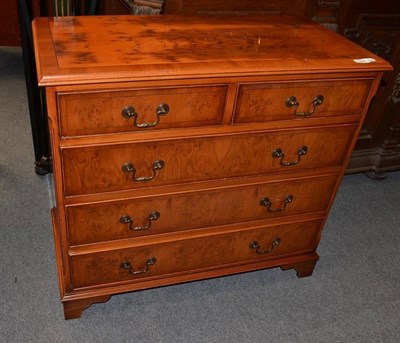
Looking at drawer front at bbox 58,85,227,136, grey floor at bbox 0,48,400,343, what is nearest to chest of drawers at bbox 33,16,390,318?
drawer front at bbox 58,85,227,136

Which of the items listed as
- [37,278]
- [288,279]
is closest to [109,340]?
[37,278]

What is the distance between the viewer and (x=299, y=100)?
1.65 meters

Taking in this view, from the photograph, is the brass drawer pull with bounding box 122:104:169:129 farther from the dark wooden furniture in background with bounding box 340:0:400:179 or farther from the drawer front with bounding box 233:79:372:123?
the dark wooden furniture in background with bounding box 340:0:400:179

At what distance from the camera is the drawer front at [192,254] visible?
1.80m

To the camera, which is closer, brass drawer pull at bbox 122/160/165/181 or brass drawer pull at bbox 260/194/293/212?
brass drawer pull at bbox 122/160/165/181

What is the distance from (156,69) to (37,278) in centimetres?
119

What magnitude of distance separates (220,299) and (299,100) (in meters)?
0.98

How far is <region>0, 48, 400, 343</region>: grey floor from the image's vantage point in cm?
189

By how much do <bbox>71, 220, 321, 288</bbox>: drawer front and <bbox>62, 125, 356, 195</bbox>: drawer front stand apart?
32 cm

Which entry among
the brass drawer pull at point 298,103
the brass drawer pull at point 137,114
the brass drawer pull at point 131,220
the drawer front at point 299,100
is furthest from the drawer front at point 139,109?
the brass drawer pull at point 131,220

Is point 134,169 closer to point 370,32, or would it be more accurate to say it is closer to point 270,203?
point 270,203

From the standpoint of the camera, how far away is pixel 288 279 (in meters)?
2.22

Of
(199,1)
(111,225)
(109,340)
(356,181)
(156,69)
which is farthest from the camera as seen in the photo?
(356,181)

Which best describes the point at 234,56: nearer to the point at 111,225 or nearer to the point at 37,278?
the point at 111,225
